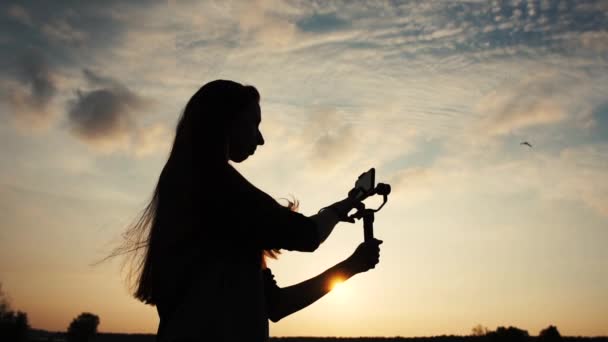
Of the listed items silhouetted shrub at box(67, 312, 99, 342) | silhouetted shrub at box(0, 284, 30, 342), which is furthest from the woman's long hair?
silhouetted shrub at box(67, 312, 99, 342)

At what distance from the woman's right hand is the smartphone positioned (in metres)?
0.39

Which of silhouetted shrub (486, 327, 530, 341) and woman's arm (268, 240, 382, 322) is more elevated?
silhouetted shrub (486, 327, 530, 341)

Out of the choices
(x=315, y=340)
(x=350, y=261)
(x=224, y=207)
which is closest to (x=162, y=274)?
(x=224, y=207)

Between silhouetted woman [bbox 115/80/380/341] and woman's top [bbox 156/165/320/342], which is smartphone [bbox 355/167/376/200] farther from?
woman's top [bbox 156/165/320/342]

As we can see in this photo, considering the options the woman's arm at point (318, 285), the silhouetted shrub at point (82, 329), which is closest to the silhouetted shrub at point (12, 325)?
the silhouetted shrub at point (82, 329)

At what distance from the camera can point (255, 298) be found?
3049 millimetres

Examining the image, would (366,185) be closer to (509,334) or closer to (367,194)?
(367,194)

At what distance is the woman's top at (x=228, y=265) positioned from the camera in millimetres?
2906

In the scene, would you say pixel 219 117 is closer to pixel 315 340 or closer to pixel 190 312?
pixel 190 312

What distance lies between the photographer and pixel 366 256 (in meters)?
3.82

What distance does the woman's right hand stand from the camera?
381 centimetres

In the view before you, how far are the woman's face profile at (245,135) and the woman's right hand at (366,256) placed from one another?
41.0 inches

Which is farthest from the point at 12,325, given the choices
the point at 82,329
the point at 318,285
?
the point at 318,285

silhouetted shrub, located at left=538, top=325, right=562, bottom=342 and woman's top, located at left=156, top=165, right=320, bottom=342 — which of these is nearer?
woman's top, located at left=156, top=165, right=320, bottom=342
